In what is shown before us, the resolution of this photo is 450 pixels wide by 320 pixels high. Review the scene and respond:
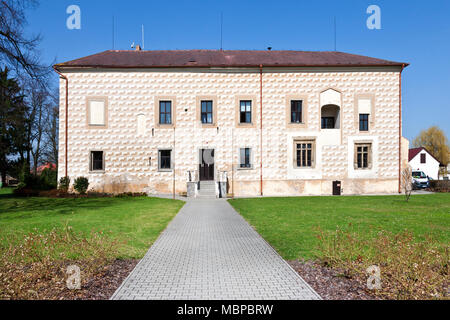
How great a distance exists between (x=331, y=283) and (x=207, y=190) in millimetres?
18894

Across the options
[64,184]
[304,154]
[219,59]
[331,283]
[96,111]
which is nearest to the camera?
[331,283]

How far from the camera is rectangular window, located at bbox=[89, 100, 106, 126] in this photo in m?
24.6

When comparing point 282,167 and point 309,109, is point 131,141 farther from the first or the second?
point 309,109

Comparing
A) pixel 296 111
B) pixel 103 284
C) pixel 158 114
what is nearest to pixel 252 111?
pixel 296 111

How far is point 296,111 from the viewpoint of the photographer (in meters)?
25.2

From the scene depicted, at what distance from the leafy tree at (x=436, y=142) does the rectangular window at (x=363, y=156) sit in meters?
56.1

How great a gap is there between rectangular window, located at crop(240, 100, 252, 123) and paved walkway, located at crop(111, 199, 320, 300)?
17.1 m

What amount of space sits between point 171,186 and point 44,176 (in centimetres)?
1314

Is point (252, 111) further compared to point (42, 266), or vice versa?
point (252, 111)

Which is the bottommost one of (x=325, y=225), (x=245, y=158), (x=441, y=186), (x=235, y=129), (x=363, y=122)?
(x=441, y=186)

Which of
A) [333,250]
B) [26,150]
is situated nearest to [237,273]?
[333,250]

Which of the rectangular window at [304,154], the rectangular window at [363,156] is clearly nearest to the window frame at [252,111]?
the rectangular window at [304,154]

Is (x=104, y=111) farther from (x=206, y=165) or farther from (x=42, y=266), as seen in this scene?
(x=42, y=266)

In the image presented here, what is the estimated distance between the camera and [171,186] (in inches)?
961
